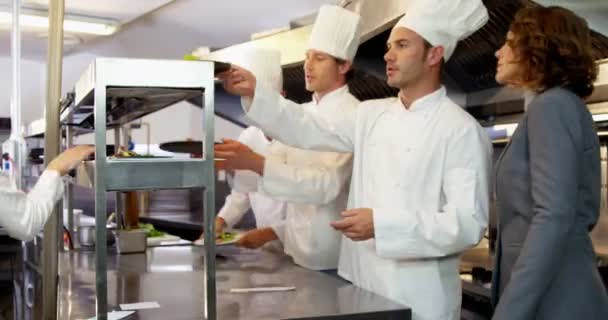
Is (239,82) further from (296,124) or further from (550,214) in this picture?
(550,214)

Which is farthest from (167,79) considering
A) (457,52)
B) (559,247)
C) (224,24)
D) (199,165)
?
(224,24)

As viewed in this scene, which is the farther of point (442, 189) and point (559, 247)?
point (442, 189)

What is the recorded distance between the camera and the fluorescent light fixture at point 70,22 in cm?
511

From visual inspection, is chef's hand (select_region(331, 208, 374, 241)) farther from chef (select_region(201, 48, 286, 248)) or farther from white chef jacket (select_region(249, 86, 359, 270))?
chef (select_region(201, 48, 286, 248))

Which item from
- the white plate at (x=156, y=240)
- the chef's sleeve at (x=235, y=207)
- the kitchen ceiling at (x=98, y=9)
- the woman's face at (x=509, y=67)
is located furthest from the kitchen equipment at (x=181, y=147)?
the kitchen ceiling at (x=98, y=9)

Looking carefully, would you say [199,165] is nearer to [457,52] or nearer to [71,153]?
[71,153]

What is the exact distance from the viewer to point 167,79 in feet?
4.68

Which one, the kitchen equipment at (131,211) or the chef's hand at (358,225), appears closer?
the chef's hand at (358,225)

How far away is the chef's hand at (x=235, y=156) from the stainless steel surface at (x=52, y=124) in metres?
0.57

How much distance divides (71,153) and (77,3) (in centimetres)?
332

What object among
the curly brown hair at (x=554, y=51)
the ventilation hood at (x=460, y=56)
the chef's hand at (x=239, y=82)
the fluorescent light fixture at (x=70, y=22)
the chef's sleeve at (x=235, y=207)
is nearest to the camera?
the curly brown hair at (x=554, y=51)

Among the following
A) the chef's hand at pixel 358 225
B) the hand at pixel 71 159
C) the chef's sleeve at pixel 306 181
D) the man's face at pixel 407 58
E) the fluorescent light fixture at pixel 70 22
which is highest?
the fluorescent light fixture at pixel 70 22

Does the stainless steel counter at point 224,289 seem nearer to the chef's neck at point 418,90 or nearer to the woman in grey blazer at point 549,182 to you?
the woman in grey blazer at point 549,182

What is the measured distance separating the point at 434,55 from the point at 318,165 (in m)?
0.58
